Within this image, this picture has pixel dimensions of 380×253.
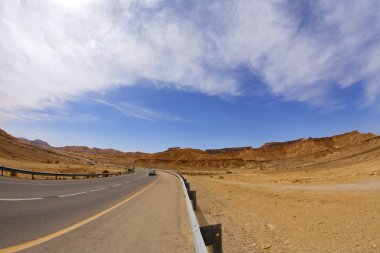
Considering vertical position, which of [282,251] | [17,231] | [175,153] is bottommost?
[282,251]

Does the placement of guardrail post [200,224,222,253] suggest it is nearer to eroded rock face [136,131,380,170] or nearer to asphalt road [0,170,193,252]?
asphalt road [0,170,193,252]

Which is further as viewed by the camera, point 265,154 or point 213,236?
point 265,154

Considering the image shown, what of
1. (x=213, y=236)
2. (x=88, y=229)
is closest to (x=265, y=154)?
(x=88, y=229)

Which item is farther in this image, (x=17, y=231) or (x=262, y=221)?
(x=262, y=221)

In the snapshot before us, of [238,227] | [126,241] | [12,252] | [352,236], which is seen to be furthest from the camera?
[238,227]

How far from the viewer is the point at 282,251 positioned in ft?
24.6

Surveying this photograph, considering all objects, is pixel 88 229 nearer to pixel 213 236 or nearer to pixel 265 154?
pixel 213 236

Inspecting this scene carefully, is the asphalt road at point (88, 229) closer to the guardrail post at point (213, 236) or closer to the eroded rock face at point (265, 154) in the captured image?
the guardrail post at point (213, 236)

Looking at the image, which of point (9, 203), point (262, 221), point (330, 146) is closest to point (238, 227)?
point (262, 221)

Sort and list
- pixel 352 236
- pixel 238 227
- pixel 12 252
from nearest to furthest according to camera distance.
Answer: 1. pixel 12 252
2. pixel 352 236
3. pixel 238 227

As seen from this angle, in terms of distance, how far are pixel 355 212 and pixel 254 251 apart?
6.60 metres

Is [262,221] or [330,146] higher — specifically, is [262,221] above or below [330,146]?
below

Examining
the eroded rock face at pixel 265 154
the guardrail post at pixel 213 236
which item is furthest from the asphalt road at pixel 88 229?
the eroded rock face at pixel 265 154

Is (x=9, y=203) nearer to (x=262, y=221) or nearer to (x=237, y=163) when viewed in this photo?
(x=262, y=221)
